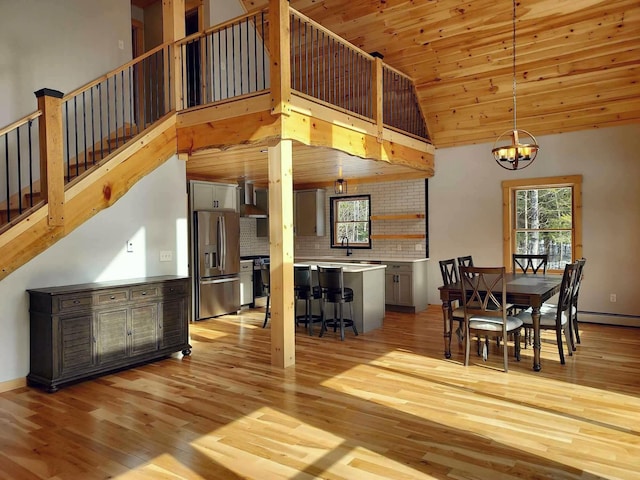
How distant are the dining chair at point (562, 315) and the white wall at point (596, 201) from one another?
2293 millimetres

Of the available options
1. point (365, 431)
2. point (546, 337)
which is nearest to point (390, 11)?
point (546, 337)

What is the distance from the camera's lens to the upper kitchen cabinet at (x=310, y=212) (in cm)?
956

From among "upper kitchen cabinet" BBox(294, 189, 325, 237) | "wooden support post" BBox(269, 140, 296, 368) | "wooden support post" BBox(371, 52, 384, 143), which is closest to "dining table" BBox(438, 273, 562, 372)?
"wooden support post" BBox(269, 140, 296, 368)

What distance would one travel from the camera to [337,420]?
345 centimetres

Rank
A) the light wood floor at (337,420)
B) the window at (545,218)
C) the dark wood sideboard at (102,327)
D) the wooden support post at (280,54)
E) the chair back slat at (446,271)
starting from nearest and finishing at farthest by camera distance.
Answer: the light wood floor at (337,420)
the dark wood sideboard at (102,327)
the wooden support post at (280,54)
the chair back slat at (446,271)
the window at (545,218)

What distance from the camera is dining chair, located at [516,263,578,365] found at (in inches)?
186

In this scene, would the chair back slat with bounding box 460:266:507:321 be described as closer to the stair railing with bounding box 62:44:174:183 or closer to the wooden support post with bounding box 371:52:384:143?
the wooden support post with bounding box 371:52:384:143

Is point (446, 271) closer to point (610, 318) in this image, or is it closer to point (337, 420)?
point (337, 420)

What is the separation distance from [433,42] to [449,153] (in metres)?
2.06

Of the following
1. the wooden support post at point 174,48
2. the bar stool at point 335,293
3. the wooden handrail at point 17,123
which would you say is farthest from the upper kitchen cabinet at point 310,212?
the wooden handrail at point 17,123

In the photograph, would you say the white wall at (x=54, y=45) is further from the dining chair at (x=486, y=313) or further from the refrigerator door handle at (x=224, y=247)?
the dining chair at (x=486, y=313)

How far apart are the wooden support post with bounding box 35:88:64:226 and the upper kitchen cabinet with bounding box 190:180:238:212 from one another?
337 centimetres

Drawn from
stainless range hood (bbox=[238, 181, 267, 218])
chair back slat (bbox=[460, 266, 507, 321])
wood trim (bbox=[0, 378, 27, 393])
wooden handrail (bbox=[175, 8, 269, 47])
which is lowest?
wood trim (bbox=[0, 378, 27, 393])

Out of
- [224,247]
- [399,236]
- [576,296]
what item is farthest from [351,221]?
[576,296]
